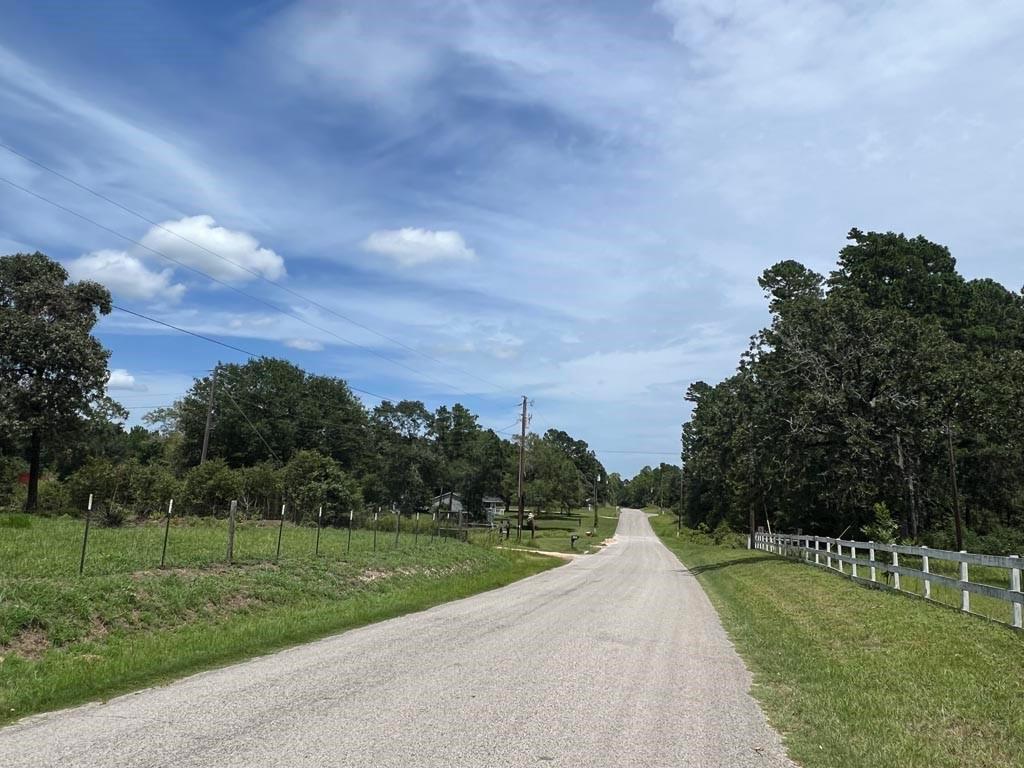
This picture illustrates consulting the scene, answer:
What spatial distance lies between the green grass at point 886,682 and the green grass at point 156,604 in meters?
6.63

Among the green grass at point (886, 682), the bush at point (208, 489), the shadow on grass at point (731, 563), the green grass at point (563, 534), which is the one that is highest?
the bush at point (208, 489)

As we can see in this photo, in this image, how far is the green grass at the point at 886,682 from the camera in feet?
19.0

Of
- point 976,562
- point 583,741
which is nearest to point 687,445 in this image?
point 976,562

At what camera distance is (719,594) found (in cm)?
2153

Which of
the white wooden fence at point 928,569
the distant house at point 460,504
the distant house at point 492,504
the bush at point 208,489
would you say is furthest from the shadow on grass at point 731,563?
the distant house at point 492,504

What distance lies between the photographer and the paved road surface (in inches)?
213

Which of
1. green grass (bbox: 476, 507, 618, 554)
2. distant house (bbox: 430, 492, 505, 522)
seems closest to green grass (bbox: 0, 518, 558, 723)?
green grass (bbox: 476, 507, 618, 554)

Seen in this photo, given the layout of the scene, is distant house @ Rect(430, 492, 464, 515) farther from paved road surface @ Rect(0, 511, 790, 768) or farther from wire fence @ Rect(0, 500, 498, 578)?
paved road surface @ Rect(0, 511, 790, 768)

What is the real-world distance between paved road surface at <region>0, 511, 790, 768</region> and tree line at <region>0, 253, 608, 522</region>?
29.1 metres

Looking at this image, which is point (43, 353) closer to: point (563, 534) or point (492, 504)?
point (563, 534)

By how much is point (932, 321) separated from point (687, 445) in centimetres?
5889

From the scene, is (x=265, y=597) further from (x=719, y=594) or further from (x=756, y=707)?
(x=719, y=594)

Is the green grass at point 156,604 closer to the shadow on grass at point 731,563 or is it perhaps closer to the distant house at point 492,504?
the shadow on grass at point 731,563

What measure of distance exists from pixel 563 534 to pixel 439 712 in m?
77.5
